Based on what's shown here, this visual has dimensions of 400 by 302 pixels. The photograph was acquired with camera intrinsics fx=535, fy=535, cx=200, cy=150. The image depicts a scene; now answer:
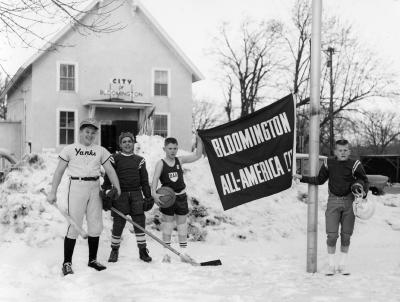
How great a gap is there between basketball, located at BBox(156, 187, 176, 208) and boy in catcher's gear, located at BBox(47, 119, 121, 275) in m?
0.63

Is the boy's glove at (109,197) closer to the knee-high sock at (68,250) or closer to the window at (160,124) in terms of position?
the knee-high sock at (68,250)

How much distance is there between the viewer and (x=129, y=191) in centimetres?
722

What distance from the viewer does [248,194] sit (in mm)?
7273

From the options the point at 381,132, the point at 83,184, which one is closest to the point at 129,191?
the point at 83,184

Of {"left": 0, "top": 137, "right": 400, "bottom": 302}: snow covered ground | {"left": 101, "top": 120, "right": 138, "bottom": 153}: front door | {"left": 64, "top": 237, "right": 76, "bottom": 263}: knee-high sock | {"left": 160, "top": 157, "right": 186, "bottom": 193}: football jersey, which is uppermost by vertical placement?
{"left": 101, "top": 120, "right": 138, "bottom": 153}: front door

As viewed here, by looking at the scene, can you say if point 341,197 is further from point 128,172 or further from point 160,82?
point 160,82

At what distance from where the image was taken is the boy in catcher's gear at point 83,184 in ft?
21.4

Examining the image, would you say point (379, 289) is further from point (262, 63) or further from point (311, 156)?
point (262, 63)

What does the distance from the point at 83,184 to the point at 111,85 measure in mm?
17201

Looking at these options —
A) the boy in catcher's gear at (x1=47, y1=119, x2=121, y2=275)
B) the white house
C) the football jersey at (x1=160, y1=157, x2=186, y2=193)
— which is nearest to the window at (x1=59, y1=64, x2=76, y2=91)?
the white house

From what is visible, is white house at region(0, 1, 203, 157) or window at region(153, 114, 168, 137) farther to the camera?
window at region(153, 114, 168, 137)

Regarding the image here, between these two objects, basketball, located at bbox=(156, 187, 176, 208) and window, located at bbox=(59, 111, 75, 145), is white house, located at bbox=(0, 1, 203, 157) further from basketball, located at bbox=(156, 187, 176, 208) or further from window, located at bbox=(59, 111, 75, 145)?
basketball, located at bbox=(156, 187, 176, 208)

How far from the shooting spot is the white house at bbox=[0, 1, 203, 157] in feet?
74.4

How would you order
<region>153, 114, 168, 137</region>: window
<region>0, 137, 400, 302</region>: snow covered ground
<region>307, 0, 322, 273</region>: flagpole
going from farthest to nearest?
<region>153, 114, 168, 137</region>: window → <region>307, 0, 322, 273</region>: flagpole → <region>0, 137, 400, 302</region>: snow covered ground
